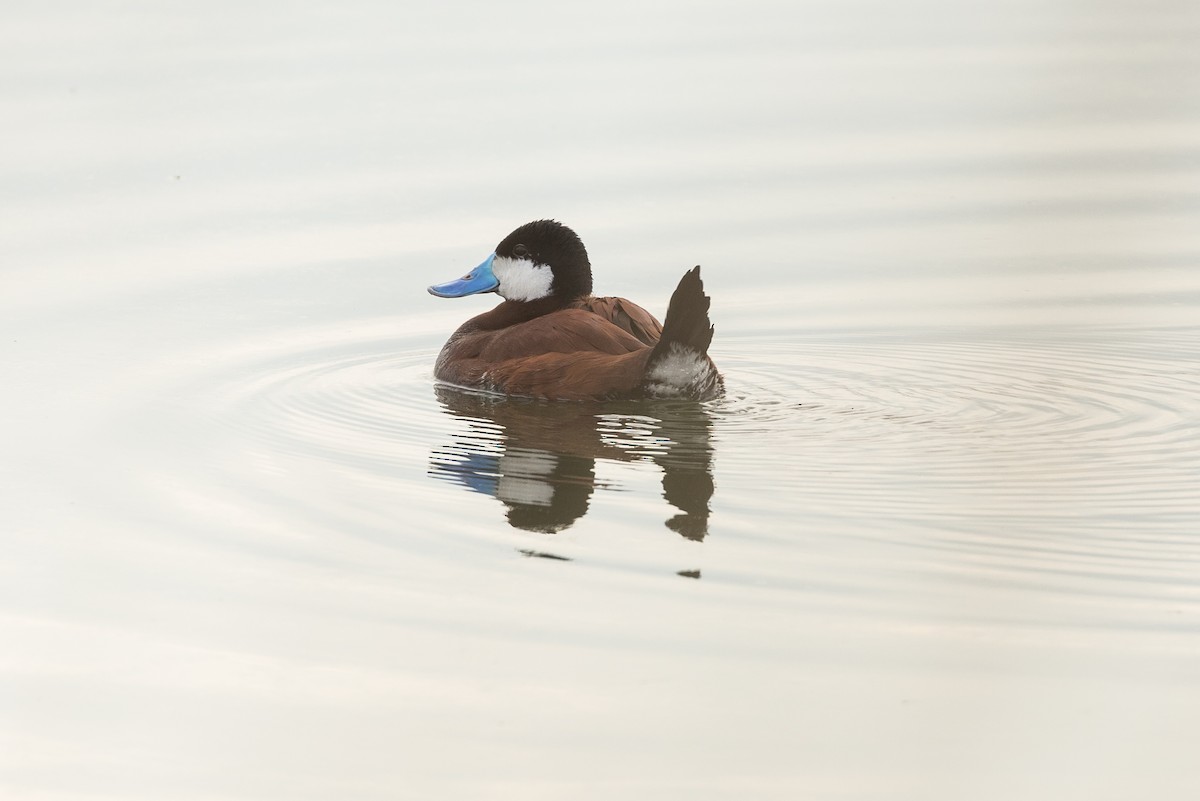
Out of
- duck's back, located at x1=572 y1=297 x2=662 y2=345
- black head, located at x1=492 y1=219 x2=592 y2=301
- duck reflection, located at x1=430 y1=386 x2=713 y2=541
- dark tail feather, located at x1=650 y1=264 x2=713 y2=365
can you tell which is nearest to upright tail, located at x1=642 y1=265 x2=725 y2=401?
dark tail feather, located at x1=650 y1=264 x2=713 y2=365

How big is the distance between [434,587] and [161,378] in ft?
10.1

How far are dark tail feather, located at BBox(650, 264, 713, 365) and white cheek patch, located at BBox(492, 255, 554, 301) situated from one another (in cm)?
112

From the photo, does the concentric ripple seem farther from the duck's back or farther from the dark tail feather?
the duck's back

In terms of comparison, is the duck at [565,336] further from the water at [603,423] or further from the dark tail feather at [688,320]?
the water at [603,423]

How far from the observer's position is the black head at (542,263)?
743 centimetres

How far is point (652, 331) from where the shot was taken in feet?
23.3

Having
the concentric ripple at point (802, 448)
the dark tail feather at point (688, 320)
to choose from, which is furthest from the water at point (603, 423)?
the dark tail feather at point (688, 320)

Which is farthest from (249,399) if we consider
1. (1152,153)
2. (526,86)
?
(1152,153)

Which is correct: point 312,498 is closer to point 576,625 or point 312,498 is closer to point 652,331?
point 576,625

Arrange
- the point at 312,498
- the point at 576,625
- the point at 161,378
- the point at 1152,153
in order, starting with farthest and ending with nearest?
the point at 1152,153, the point at 161,378, the point at 312,498, the point at 576,625

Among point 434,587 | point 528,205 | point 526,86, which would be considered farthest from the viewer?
point 526,86

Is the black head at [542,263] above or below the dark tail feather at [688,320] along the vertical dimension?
above

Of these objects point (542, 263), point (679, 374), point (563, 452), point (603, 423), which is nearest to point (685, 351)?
point (679, 374)

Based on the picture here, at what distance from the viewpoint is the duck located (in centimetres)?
654
